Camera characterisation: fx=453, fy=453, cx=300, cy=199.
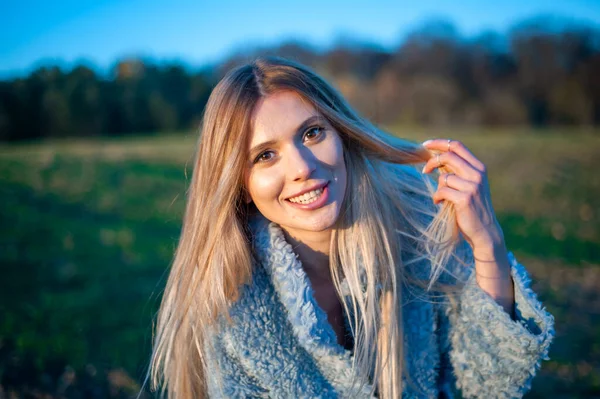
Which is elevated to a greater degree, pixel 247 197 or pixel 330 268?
pixel 247 197

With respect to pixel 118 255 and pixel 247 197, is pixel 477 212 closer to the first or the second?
pixel 247 197

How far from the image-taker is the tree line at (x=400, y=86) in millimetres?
8305

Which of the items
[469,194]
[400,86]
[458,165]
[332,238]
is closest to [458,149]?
[458,165]

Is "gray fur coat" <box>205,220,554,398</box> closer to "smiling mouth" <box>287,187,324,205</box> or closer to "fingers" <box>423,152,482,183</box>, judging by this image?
"smiling mouth" <box>287,187,324,205</box>

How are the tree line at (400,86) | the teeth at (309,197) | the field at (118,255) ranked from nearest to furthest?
the teeth at (309,197) → the field at (118,255) → the tree line at (400,86)

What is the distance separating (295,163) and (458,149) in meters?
0.72

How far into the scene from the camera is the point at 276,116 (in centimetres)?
203

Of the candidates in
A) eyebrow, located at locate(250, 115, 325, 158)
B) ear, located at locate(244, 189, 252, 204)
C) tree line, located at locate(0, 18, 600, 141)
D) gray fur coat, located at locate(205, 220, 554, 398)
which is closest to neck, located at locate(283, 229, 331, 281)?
gray fur coat, located at locate(205, 220, 554, 398)

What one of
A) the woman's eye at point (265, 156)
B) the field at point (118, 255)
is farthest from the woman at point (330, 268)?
the field at point (118, 255)

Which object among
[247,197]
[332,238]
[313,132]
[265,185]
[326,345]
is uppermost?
[313,132]

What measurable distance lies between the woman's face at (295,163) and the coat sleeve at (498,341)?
78 centimetres

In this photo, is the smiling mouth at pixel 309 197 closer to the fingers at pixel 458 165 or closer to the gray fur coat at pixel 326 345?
the gray fur coat at pixel 326 345

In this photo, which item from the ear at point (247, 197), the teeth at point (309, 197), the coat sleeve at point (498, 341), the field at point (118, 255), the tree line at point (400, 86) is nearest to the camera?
the coat sleeve at point (498, 341)

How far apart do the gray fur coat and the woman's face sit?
0.77 feet
